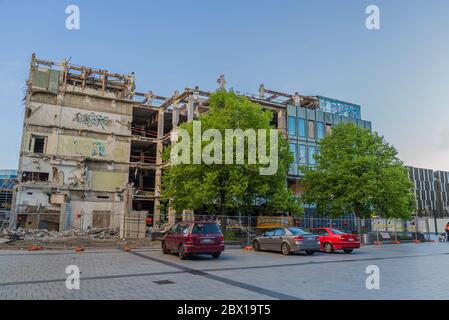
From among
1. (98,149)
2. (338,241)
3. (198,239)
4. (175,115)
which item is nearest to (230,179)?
(338,241)

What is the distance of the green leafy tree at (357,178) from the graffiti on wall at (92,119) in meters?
27.5

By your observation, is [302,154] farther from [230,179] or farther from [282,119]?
[230,179]

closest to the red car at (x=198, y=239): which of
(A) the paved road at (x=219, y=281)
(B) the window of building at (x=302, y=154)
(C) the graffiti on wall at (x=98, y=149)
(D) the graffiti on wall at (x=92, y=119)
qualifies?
(A) the paved road at (x=219, y=281)

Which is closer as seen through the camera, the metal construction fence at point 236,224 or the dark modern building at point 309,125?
the metal construction fence at point 236,224

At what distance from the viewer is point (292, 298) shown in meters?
7.54

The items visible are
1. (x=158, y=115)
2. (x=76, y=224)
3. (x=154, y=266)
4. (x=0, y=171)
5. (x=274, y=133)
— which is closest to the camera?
(x=154, y=266)

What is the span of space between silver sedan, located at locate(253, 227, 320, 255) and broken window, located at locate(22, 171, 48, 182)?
32.2 meters

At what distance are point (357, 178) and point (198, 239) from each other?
65.4 feet

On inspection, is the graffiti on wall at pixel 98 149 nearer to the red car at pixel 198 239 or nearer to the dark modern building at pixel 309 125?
the dark modern building at pixel 309 125

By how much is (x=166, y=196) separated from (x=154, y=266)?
14.7 meters

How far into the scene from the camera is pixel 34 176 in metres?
40.7

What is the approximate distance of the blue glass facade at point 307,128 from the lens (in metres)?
43.8
